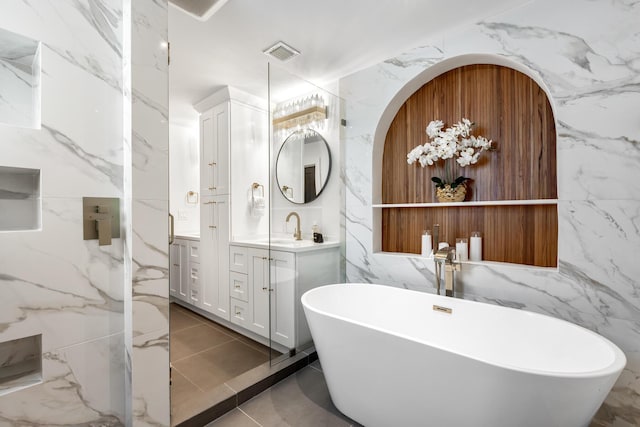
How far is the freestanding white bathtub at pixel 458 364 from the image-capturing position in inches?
45.8

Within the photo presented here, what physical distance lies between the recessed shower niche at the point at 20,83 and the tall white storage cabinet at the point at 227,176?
6.21ft

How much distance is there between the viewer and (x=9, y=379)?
1.25m

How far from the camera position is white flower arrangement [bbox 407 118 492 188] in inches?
86.9

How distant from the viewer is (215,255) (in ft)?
10.9

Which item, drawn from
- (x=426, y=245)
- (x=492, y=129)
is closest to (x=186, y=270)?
(x=426, y=245)

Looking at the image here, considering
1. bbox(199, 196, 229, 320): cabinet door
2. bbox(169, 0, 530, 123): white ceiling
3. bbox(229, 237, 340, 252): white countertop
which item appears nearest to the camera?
→ bbox(169, 0, 530, 123): white ceiling

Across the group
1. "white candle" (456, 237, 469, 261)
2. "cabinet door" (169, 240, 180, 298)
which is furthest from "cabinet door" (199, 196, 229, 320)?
"white candle" (456, 237, 469, 261)

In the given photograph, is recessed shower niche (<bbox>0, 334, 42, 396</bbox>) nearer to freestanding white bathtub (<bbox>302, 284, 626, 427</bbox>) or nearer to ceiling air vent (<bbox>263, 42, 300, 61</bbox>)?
freestanding white bathtub (<bbox>302, 284, 626, 427</bbox>)

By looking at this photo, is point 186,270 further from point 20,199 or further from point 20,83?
point 20,83

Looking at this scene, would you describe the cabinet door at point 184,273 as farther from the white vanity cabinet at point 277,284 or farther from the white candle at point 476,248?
the white candle at point 476,248

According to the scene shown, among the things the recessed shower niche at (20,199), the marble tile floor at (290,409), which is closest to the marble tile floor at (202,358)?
the marble tile floor at (290,409)

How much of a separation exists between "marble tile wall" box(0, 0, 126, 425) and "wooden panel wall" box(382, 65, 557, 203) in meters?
2.12

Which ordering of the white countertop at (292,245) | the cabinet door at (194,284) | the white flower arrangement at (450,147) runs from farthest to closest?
the cabinet door at (194,284)
the white countertop at (292,245)
the white flower arrangement at (450,147)

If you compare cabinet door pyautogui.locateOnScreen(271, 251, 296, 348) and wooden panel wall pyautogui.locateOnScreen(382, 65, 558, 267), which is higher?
wooden panel wall pyautogui.locateOnScreen(382, 65, 558, 267)
